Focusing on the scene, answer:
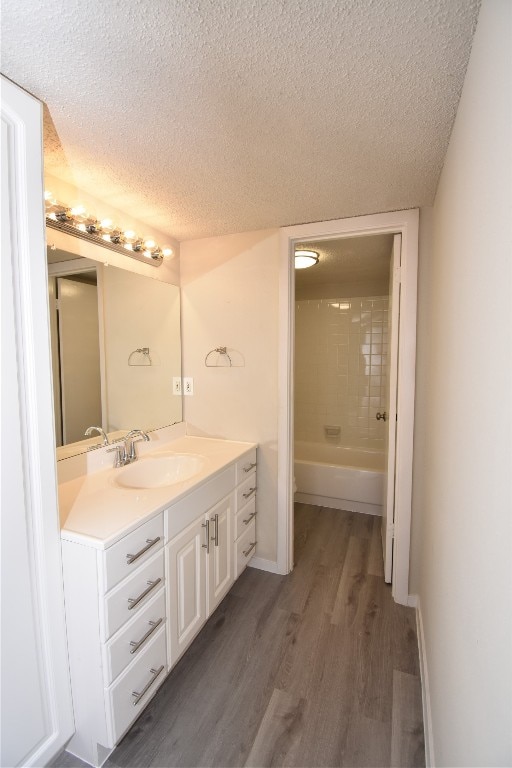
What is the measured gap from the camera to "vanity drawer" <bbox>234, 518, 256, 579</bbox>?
199cm

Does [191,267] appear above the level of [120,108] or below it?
below

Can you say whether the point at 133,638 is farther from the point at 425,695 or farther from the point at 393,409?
the point at 393,409

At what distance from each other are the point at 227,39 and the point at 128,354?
154cm

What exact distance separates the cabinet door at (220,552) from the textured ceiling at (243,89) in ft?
5.30

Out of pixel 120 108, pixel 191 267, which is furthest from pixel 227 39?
pixel 191 267

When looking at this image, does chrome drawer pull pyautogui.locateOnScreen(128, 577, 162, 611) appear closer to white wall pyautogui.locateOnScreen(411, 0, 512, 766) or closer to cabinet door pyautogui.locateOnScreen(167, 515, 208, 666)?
cabinet door pyautogui.locateOnScreen(167, 515, 208, 666)

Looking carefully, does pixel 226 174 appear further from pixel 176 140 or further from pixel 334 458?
pixel 334 458

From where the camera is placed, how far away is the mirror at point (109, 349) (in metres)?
1.58

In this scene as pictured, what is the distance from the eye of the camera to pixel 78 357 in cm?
169

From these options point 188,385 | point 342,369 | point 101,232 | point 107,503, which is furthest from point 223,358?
point 342,369

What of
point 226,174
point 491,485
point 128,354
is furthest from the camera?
point 128,354

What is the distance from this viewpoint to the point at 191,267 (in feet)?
7.63

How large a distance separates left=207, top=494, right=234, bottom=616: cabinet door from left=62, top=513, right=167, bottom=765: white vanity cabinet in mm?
480

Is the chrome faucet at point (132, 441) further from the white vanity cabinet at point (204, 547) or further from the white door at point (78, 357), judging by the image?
the white vanity cabinet at point (204, 547)
